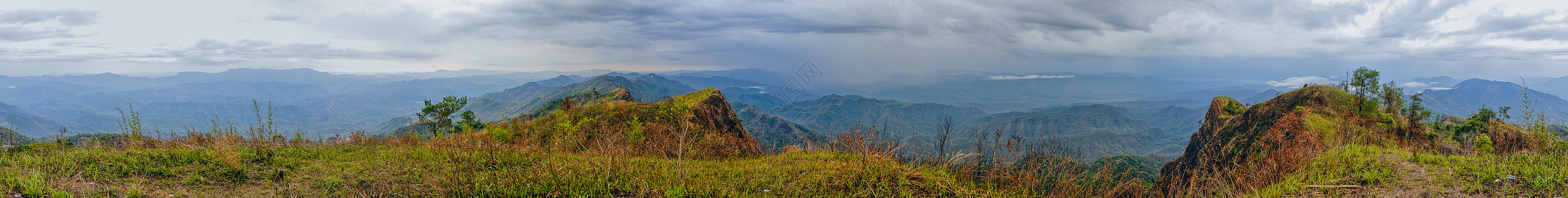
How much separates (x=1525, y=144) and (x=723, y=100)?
3511 cm

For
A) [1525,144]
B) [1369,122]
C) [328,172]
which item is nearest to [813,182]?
[328,172]

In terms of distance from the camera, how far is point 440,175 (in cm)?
557

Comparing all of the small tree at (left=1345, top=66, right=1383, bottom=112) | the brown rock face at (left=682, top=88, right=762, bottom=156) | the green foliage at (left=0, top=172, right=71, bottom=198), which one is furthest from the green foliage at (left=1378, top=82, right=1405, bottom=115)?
the green foliage at (left=0, top=172, right=71, bottom=198)

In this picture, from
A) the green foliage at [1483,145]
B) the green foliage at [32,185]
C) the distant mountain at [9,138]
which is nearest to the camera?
the green foliage at [32,185]

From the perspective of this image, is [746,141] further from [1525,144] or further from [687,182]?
[1525,144]

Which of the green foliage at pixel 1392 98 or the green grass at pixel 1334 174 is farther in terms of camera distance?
the green foliage at pixel 1392 98

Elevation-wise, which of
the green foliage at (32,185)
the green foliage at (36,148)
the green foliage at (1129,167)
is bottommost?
the green foliage at (1129,167)

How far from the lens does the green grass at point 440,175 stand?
488 cm

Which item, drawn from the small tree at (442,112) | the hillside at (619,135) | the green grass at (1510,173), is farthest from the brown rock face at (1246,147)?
the small tree at (442,112)

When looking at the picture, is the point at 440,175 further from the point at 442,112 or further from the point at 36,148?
the point at 442,112

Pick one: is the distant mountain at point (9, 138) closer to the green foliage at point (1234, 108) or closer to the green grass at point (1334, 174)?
the green grass at point (1334, 174)

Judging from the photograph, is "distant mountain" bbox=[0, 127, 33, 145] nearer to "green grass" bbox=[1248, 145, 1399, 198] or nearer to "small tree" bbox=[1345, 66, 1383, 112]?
"green grass" bbox=[1248, 145, 1399, 198]

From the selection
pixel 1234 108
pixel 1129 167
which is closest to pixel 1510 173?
pixel 1129 167

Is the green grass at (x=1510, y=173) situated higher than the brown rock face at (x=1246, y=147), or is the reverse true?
the green grass at (x=1510, y=173)
